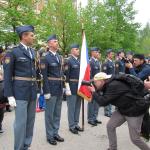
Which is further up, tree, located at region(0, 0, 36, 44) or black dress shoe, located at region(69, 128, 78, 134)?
tree, located at region(0, 0, 36, 44)

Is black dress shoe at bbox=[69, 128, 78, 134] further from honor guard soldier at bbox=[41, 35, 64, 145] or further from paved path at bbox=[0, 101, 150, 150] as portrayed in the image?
honor guard soldier at bbox=[41, 35, 64, 145]

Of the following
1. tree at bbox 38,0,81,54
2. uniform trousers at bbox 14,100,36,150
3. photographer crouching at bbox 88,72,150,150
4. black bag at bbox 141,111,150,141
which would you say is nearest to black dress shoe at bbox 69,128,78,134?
black bag at bbox 141,111,150,141

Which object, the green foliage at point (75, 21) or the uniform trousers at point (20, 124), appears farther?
the green foliage at point (75, 21)

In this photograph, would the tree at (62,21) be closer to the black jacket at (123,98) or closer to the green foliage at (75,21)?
the green foliage at (75,21)

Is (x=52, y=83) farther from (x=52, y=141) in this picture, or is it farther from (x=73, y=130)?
(x=73, y=130)

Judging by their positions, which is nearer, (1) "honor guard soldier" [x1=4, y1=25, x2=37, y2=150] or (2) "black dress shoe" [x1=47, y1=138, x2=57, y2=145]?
(1) "honor guard soldier" [x1=4, y1=25, x2=37, y2=150]

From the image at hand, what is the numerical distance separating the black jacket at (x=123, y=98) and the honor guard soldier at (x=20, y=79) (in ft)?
4.12

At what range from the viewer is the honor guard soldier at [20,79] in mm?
5750

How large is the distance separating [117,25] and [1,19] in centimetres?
1465

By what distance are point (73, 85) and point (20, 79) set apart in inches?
99.0

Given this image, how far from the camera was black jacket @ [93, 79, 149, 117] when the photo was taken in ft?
18.7

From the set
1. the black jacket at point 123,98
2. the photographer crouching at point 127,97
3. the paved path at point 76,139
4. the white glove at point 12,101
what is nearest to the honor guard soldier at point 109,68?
the paved path at point 76,139

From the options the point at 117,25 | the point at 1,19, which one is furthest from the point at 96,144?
the point at 117,25

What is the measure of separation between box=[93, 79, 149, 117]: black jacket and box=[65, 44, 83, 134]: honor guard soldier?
2399mm
